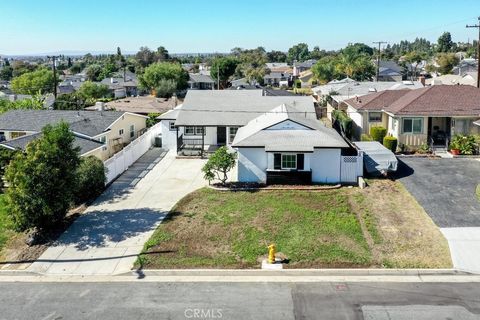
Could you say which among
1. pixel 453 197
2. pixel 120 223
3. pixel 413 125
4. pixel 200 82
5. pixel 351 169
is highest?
pixel 200 82

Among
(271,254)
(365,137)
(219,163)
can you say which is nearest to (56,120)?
(219,163)

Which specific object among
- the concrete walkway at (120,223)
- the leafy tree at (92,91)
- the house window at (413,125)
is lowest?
the concrete walkway at (120,223)

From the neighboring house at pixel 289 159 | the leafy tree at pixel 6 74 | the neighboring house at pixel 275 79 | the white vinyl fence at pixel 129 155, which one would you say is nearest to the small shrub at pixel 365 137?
the neighboring house at pixel 289 159

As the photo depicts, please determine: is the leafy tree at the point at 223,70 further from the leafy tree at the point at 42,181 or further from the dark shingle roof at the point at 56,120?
the leafy tree at the point at 42,181

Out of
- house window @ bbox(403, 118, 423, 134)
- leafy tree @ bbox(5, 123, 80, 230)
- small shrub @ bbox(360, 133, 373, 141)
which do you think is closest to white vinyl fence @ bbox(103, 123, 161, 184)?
leafy tree @ bbox(5, 123, 80, 230)

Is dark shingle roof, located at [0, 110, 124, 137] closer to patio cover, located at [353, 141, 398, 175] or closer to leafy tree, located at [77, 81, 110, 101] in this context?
patio cover, located at [353, 141, 398, 175]

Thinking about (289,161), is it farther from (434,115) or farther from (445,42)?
(445,42)
